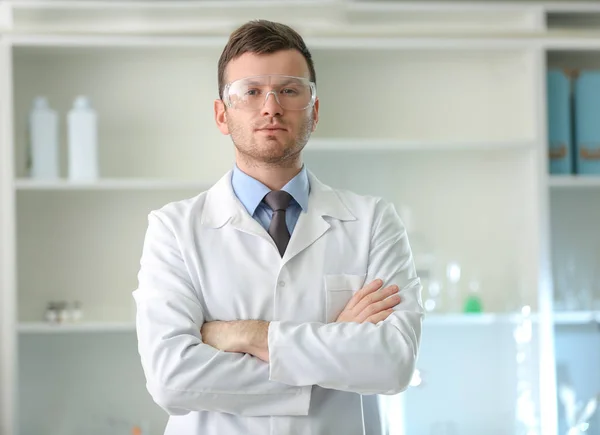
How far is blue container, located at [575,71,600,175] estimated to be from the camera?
2.56 meters

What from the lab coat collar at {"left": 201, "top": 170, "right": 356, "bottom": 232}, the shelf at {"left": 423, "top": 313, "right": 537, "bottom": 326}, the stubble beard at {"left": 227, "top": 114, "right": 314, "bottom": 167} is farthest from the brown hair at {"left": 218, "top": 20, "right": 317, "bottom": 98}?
the shelf at {"left": 423, "top": 313, "right": 537, "bottom": 326}

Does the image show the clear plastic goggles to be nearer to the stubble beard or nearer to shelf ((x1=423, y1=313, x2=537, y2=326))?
the stubble beard

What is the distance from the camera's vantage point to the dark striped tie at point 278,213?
145cm

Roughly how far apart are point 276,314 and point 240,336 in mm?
82

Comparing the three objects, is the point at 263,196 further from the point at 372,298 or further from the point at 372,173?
the point at 372,173

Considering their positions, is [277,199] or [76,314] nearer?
[277,199]

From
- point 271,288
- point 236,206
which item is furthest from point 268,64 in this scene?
point 271,288

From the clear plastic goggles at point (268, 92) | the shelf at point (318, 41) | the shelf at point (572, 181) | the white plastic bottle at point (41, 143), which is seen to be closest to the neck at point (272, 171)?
the clear plastic goggles at point (268, 92)

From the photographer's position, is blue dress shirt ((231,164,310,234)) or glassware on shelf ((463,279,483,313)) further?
glassware on shelf ((463,279,483,313))

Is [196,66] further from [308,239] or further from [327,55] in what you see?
[308,239]

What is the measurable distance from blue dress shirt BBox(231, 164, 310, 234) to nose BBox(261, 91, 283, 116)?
5.7 inches

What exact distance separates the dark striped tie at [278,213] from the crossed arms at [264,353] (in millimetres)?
173

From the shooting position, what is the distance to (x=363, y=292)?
1.41m

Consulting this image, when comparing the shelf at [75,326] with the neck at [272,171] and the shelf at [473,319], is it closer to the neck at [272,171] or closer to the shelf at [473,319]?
the shelf at [473,319]
